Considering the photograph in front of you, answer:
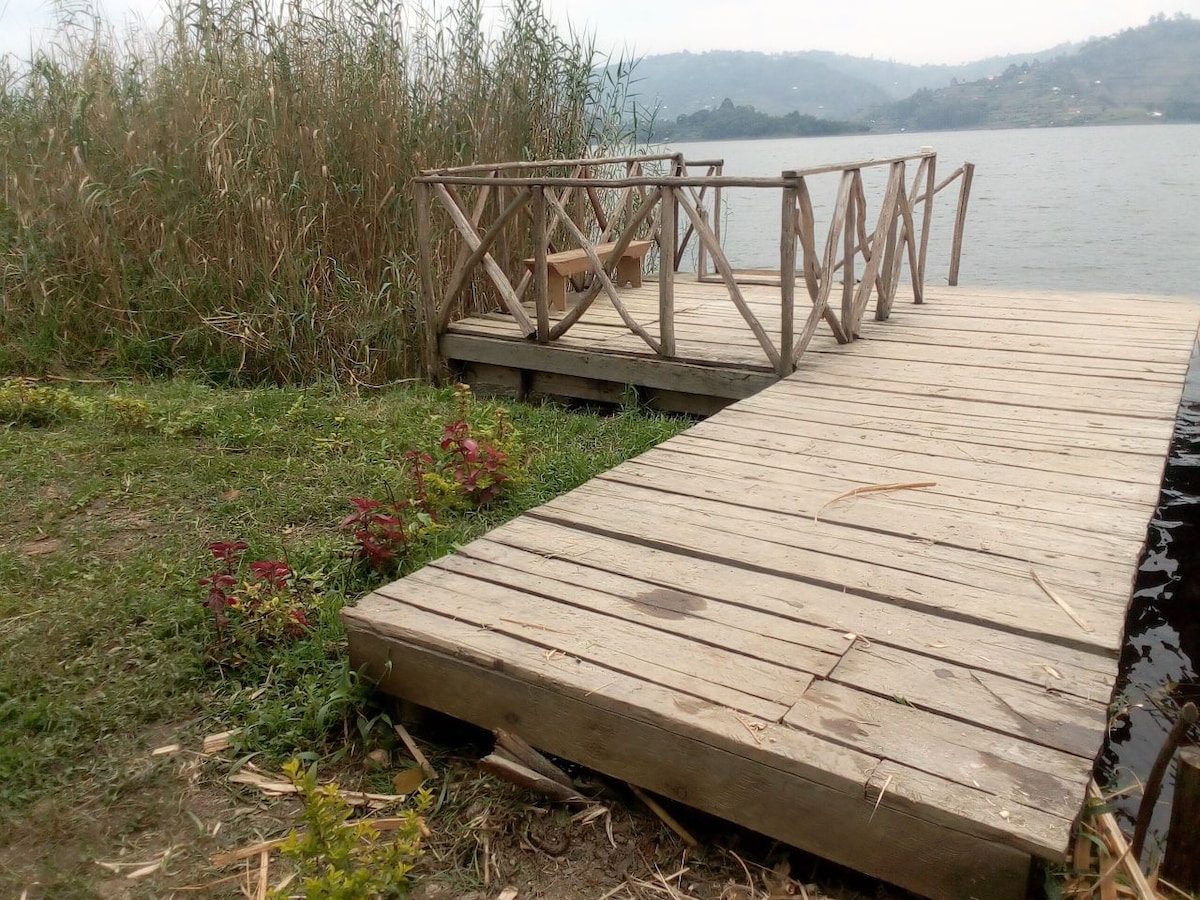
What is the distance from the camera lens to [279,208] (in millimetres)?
5805

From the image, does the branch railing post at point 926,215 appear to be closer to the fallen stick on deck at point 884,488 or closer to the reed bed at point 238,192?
the reed bed at point 238,192

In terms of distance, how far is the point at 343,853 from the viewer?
1701mm

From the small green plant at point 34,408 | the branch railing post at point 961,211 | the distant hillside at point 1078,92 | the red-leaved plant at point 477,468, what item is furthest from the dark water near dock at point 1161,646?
the distant hillside at point 1078,92

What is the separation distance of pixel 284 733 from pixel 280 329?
393 centimetres

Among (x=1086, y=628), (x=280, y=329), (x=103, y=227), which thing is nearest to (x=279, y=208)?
(x=280, y=329)

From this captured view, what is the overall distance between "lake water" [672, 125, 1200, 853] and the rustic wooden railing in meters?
1.80

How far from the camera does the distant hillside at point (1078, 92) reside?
35.5 m

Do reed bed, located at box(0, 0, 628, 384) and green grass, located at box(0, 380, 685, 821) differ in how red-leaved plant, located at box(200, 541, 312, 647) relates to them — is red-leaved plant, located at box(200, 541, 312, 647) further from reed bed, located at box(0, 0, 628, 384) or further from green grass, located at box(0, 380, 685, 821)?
reed bed, located at box(0, 0, 628, 384)

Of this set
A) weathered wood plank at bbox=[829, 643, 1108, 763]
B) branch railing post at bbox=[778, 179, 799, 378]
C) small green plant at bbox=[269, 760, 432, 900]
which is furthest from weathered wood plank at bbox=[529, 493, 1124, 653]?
branch railing post at bbox=[778, 179, 799, 378]

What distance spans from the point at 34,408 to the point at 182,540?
2.07 metres

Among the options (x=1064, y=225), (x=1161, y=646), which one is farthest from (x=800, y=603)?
(x=1064, y=225)

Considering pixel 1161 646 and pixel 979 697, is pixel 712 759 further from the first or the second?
pixel 1161 646

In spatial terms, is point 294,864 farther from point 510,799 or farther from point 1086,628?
point 1086,628

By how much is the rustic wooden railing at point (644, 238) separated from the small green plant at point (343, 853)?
11.2ft
